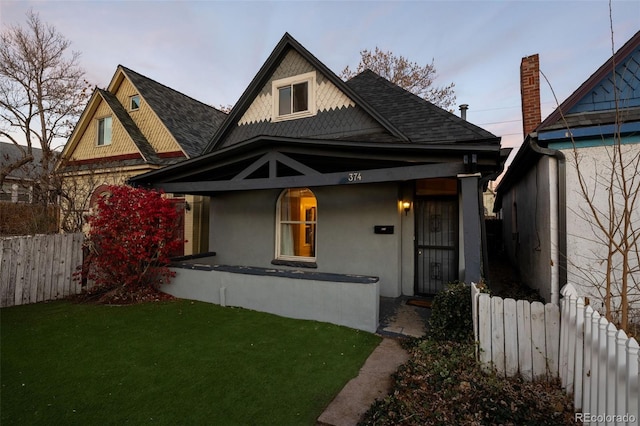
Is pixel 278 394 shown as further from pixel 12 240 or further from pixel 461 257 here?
pixel 12 240

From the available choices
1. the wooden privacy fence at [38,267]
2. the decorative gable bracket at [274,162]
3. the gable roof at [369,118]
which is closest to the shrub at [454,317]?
the gable roof at [369,118]

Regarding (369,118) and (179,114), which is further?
(179,114)

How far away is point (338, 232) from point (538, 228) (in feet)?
14.4

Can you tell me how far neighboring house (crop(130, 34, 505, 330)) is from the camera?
17.8 feet

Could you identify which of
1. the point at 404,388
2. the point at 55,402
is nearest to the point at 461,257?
the point at 404,388

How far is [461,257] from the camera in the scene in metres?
6.75

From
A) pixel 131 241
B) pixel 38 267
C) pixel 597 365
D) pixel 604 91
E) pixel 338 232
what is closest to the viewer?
pixel 597 365

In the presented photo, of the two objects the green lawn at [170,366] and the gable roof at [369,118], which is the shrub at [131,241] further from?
the gable roof at [369,118]

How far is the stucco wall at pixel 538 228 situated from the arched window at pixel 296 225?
16.8 feet

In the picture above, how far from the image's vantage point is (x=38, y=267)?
6.97 metres

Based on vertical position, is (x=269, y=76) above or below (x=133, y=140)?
above

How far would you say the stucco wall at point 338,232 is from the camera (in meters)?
7.33

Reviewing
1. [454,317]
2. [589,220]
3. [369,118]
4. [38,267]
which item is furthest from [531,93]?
[38,267]

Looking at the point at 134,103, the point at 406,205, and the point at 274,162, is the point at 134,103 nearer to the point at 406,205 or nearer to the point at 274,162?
the point at 274,162
